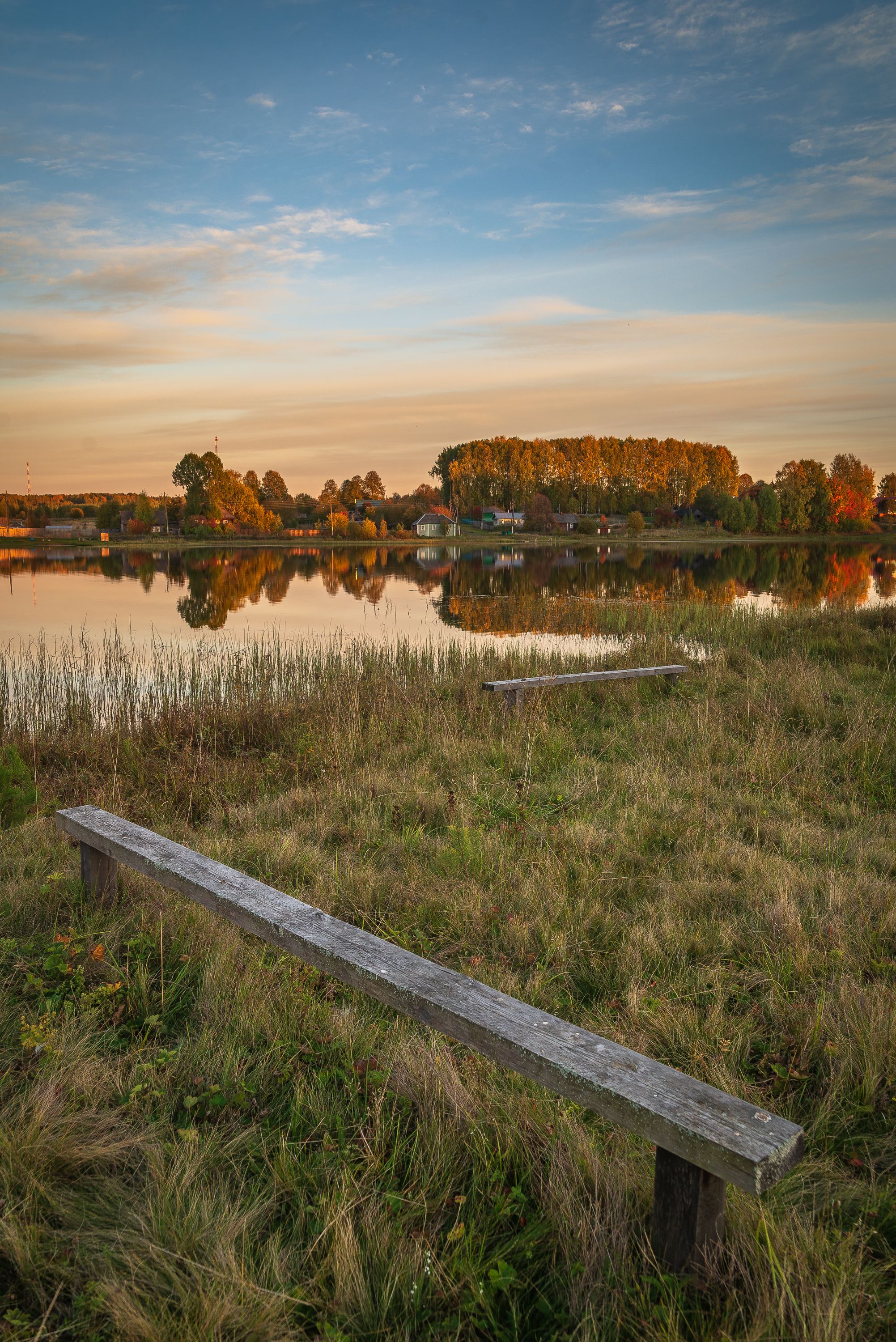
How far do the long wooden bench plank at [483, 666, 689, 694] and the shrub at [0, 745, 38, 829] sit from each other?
170 inches

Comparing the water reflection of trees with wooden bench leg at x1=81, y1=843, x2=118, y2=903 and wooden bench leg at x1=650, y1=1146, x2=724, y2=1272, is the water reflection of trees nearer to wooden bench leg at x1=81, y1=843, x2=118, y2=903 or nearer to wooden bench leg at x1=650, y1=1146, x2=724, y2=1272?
wooden bench leg at x1=81, y1=843, x2=118, y2=903

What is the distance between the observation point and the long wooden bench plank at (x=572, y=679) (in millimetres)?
7879

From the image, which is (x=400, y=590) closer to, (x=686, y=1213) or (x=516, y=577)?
(x=516, y=577)

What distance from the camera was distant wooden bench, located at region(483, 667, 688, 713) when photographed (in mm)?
7844

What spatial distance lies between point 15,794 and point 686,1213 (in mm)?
4461

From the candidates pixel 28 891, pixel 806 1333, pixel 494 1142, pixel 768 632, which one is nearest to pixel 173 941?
pixel 28 891

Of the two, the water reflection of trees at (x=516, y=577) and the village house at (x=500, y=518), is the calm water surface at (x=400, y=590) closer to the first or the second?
the water reflection of trees at (x=516, y=577)

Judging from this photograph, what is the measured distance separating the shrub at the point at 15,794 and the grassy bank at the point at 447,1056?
0.48ft

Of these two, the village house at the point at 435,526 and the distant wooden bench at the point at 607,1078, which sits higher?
the village house at the point at 435,526

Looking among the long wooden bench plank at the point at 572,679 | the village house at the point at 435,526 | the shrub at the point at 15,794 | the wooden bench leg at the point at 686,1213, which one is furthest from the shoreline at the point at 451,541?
the wooden bench leg at the point at 686,1213

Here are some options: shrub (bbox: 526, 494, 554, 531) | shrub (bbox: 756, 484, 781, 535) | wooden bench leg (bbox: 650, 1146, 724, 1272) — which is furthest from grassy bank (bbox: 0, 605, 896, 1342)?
shrub (bbox: 526, 494, 554, 531)

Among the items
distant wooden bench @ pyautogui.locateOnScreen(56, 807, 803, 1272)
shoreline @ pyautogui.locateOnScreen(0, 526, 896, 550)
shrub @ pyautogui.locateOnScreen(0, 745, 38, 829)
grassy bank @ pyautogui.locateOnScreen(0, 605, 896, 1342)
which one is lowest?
grassy bank @ pyautogui.locateOnScreen(0, 605, 896, 1342)

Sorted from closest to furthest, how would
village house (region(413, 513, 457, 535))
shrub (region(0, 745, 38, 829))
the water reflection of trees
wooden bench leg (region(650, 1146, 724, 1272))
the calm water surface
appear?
wooden bench leg (region(650, 1146, 724, 1272)) → shrub (region(0, 745, 38, 829)) → the calm water surface → the water reflection of trees → village house (region(413, 513, 457, 535))

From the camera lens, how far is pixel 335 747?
21.6ft
